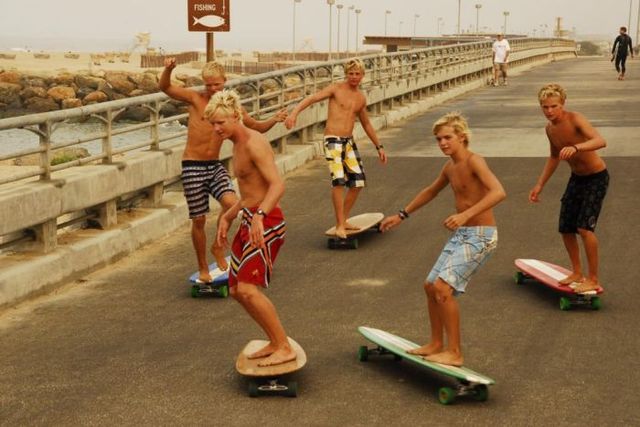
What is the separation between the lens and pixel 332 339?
8.78 m

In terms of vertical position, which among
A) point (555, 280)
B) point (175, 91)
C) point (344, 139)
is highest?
point (175, 91)

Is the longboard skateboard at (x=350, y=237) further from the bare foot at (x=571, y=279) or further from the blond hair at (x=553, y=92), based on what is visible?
the blond hair at (x=553, y=92)

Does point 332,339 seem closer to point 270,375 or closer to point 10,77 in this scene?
point 270,375

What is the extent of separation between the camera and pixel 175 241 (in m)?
12.9

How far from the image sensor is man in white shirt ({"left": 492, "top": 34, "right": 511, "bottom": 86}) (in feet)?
135

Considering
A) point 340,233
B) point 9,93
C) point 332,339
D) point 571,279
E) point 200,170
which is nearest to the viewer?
point 332,339

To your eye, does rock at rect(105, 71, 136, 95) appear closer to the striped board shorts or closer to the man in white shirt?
the man in white shirt

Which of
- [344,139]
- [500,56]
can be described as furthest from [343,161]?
[500,56]

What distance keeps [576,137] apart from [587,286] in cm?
121

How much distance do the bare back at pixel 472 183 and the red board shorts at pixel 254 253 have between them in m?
1.19

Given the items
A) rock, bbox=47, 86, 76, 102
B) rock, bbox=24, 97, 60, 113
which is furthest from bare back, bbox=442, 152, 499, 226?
rock, bbox=47, 86, 76, 102

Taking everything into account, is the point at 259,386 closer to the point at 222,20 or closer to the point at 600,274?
the point at 600,274

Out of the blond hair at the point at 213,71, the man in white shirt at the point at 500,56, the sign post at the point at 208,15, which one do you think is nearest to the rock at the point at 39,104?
the man in white shirt at the point at 500,56

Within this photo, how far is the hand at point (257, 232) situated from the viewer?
735cm
